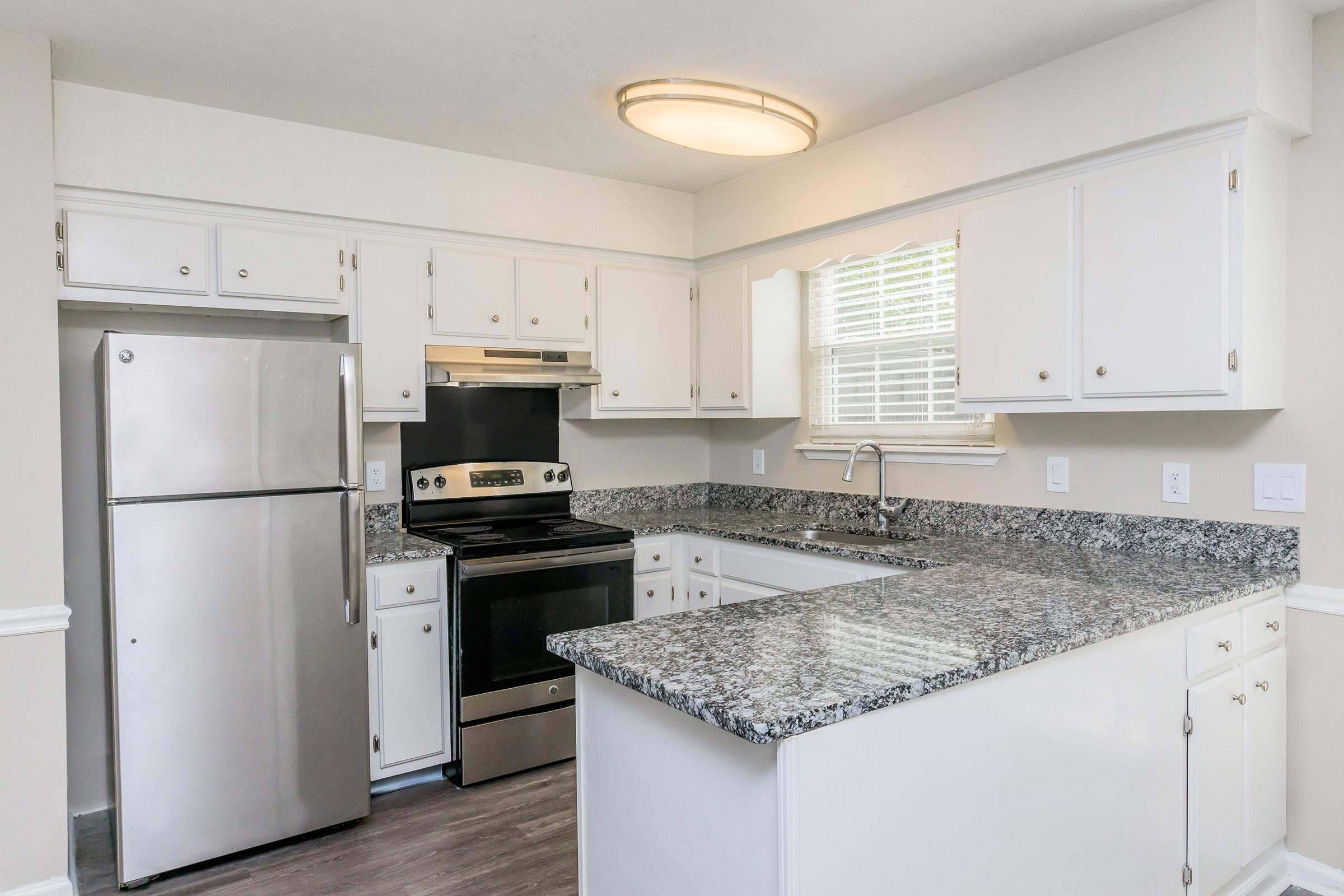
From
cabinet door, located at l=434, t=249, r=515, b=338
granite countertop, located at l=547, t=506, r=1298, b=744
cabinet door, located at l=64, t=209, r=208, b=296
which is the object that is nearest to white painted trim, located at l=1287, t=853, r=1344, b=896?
granite countertop, located at l=547, t=506, r=1298, b=744

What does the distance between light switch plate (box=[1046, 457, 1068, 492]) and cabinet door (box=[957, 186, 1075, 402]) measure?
34cm

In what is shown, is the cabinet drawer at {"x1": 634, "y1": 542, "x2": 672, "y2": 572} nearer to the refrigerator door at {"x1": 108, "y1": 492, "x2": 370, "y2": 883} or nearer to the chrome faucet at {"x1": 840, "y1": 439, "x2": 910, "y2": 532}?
the chrome faucet at {"x1": 840, "y1": 439, "x2": 910, "y2": 532}

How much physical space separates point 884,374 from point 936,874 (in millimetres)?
2404

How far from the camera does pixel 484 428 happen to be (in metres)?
3.64

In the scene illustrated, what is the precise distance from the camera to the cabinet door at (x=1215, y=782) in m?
1.97

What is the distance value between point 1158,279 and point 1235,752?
4.04 ft

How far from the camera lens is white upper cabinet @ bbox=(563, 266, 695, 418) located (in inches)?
146

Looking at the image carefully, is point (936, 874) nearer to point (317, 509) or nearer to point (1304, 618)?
point (1304, 618)

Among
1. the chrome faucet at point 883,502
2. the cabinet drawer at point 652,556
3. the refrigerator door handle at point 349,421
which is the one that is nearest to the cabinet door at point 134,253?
the refrigerator door handle at point 349,421

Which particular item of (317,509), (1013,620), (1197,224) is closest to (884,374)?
(1197,224)

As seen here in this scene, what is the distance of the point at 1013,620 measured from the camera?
1647 mm

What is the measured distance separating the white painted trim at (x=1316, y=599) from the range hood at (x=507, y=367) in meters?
2.49

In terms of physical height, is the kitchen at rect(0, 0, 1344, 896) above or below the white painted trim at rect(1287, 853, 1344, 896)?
above

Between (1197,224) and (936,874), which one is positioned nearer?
(936,874)
